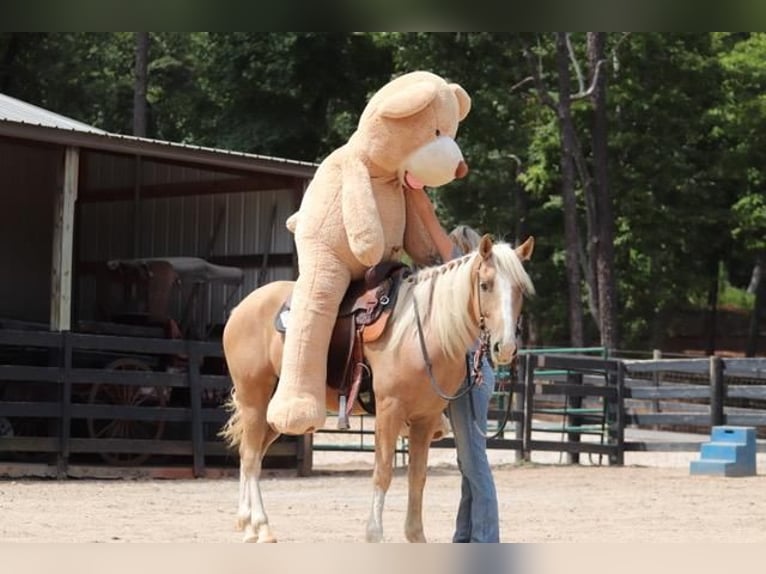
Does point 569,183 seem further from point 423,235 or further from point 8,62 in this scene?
point 423,235

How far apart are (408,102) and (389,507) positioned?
4.50 meters

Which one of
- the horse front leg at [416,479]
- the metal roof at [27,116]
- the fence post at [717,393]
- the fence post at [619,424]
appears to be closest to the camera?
the horse front leg at [416,479]

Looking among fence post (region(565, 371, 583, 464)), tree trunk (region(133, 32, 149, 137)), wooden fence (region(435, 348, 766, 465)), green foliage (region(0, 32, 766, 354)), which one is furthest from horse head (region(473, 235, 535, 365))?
tree trunk (region(133, 32, 149, 137))

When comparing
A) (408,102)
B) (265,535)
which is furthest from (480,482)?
(408,102)

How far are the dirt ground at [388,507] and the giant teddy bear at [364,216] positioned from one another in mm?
1568

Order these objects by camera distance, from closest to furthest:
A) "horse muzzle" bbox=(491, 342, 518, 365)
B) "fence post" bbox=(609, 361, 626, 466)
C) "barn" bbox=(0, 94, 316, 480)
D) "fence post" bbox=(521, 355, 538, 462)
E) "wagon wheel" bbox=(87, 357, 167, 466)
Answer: "horse muzzle" bbox=(491, 342, 518, 365), "barn" bbox=(0, 94, 316, 480), "wagon wheel" bbox=(87, 357, 167, 466), "fence post" bbox=(521, 355, 538, 462), "fence post" bbox=(609, 361, 626, 466)

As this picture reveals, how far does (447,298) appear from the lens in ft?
24.1

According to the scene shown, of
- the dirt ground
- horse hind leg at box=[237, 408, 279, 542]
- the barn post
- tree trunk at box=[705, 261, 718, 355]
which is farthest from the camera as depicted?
tree trunk at box=[705, 261, 718, 355]

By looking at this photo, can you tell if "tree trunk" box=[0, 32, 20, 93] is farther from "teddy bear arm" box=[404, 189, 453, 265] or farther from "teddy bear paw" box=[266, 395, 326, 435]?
"teddy bear paw" box=[266, 395, 326, 435]

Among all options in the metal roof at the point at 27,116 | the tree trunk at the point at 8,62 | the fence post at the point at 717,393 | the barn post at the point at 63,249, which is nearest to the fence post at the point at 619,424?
the fence post at the point at 717,393

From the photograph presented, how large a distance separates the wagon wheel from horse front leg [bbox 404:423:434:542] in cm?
708

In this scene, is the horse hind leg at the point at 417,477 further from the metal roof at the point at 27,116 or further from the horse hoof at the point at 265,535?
the metal roof at the point at 27,116

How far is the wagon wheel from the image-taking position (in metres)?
14.3

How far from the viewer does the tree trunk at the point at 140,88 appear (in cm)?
3152
